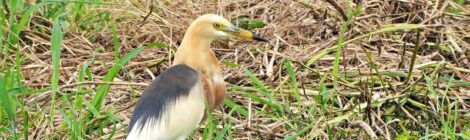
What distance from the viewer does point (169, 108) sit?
4148 millimetres

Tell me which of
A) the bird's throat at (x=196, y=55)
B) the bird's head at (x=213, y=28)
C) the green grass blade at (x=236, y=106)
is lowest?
the green grass blade at (x=236, y=106)

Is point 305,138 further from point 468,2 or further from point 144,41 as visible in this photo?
point 468,2

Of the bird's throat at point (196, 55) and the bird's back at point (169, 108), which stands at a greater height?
the bird's throat at point (196, 55)

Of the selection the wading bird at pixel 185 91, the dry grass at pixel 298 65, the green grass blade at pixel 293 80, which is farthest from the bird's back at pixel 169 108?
the green grass blade at pixel 293 80

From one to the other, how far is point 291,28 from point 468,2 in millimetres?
1011

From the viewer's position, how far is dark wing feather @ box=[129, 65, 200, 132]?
4105 millimetres

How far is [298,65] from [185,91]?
1.19 meters

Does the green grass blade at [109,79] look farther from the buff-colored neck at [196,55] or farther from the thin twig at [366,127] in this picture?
the thin twig at [366,127]

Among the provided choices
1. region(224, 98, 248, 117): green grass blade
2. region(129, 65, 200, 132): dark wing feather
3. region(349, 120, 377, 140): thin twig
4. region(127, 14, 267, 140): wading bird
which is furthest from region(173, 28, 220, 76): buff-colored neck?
region(349, 120, 377, 140): thin twig

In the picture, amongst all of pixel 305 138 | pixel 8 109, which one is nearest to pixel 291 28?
pixel 305 138

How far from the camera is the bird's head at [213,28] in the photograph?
450 centimetres

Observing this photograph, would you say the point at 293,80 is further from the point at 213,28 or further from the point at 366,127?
the point at 366,127

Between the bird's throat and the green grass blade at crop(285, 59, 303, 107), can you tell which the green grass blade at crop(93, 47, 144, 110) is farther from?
the green grass blade at crop(285, 59, 303, 107)

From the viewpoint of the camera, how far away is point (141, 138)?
4035mm
